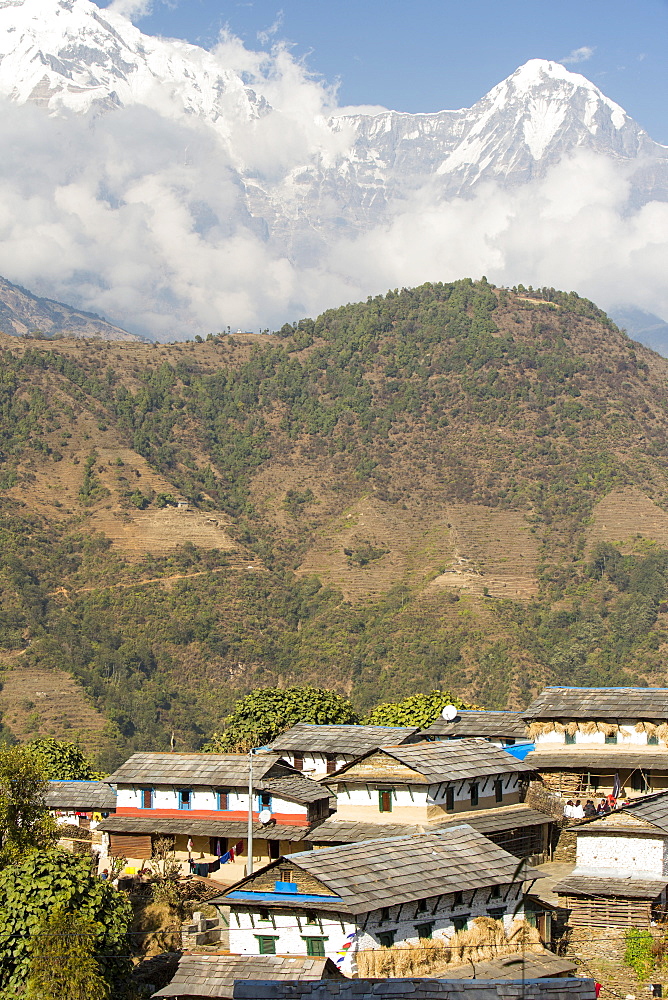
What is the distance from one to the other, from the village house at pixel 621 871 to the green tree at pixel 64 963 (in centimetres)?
1276

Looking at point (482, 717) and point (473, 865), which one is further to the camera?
point (482, 717)

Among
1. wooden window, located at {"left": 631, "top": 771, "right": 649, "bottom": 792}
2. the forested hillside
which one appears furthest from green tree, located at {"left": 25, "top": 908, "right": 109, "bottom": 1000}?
the forested hillside

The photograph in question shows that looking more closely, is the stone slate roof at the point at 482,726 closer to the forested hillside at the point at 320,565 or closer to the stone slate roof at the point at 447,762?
the stone slate roof at the point at 447,762

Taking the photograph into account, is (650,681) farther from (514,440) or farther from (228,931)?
(228,931)

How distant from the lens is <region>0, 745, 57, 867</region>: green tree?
4019cm

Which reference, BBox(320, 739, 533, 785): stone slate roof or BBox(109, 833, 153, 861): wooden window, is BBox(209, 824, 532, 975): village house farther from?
BBox(109, 833, 153, 861): wooden window

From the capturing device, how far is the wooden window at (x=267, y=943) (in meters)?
30.5

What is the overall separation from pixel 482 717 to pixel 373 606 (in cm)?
9906

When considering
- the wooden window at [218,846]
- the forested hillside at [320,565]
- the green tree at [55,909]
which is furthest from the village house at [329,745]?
the forested hillside at [320,565]

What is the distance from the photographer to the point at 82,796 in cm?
5781

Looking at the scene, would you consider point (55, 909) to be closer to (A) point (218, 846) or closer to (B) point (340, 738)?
(A) point (218, 846)

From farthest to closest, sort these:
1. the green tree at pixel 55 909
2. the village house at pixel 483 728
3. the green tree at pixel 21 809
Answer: the village house at pixel 483 728, the green tree at pixel 21 809, the green tree at pixel 55 909

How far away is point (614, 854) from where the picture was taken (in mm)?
37688

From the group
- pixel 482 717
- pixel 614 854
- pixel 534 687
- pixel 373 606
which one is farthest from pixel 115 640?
pixel 614 854
